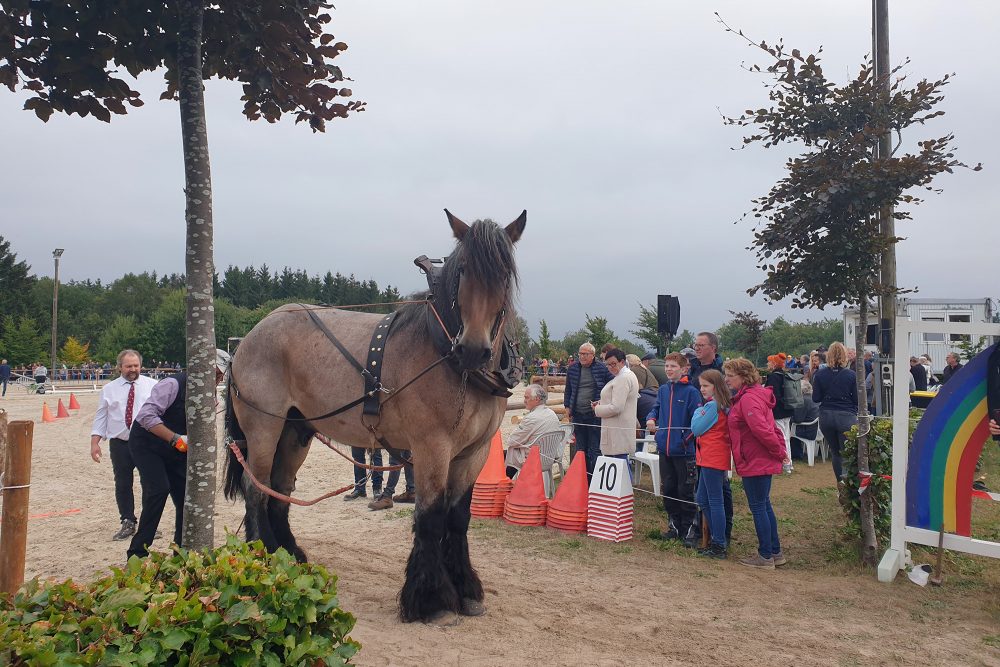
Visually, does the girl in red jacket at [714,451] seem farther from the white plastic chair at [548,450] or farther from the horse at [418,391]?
the horse at [418,391]

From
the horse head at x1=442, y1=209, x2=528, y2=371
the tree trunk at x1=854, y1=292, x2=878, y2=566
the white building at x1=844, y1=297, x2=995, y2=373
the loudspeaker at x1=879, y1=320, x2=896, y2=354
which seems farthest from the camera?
the white building at x1=844, y1=297, x2=995, y2=373

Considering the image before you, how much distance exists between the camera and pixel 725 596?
189 inches

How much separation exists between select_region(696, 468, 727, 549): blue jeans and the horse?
257cm

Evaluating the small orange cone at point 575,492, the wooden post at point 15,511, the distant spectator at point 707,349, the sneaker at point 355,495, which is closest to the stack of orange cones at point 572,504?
the small orange cone at point 575,492

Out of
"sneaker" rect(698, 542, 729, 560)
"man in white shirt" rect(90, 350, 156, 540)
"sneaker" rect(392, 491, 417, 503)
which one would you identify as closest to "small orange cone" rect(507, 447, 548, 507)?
"sneaker" rect(392, 491, 417, 503)

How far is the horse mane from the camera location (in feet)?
12.7

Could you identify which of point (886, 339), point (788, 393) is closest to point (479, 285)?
point (886, 339)

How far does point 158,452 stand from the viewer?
509cm

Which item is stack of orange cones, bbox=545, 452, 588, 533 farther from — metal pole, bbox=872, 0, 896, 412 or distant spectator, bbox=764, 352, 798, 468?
metal pole, bbox=872, 0, 896, 412

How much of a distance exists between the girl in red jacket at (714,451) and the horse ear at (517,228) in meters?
2.70

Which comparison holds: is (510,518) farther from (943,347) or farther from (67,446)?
(943,347)

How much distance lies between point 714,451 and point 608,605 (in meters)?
2.01

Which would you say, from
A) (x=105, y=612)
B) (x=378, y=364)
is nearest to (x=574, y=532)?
(x=378, y=364)

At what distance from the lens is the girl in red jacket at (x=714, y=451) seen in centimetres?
594
